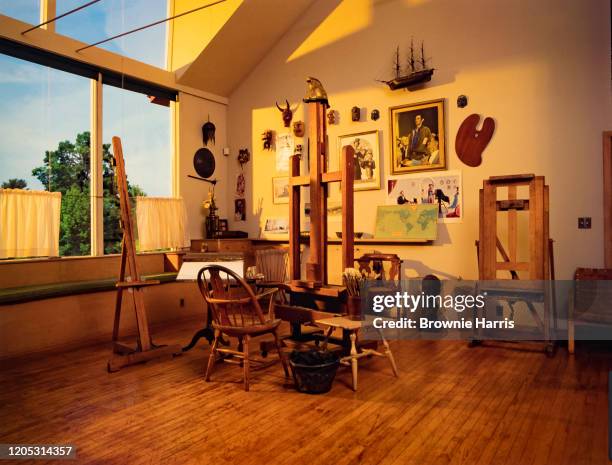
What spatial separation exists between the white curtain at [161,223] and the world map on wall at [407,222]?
9.99 feet

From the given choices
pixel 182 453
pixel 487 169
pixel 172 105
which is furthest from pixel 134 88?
pixel 182 453

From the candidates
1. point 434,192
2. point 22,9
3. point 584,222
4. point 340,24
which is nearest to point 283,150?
point 340,24

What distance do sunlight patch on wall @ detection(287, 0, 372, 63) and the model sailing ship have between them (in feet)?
2.79

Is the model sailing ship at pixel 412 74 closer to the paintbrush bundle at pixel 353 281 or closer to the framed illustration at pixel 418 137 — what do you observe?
the framed illustration at pixel 418 137

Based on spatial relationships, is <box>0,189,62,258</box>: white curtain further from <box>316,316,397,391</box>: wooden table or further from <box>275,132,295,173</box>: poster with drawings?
<box>316,316,397,391</box>: wooden table

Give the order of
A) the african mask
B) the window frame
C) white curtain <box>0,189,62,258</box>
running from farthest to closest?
the african mask < the window frame < white curtain <box>0,189,62,258</box>

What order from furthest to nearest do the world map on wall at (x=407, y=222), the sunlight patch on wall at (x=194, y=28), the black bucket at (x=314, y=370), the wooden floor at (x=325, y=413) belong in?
1. the sunlight patch on wall at (x=194, y=28)
2. the world map on wall at (x=407, y=222)
3. the black bucket at (x=314, y=370)
4. the wooden floor at (x=325, y=413)

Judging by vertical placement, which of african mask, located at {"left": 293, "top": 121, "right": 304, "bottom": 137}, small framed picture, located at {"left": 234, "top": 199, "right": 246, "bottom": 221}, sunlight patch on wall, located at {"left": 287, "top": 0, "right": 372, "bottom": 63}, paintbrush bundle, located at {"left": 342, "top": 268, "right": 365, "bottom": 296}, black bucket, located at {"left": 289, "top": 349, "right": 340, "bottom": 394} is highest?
sunlight patch on wall, located at {"left": 287, "top": 0, "right": 372, "bottom": 63}

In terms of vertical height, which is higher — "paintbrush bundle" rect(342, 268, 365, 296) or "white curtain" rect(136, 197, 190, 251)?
"white curtain" rect(136, 197, 190, 251)

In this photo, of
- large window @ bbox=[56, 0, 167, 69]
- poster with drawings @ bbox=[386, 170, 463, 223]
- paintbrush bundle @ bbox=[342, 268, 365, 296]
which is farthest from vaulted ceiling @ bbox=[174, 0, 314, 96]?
paintbrush bundle @ bbox=[342, 268, 365, 296]

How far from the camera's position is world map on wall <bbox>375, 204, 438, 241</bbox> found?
19.7 ft

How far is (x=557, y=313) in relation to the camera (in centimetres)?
533

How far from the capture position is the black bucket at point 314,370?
3469 millimetres

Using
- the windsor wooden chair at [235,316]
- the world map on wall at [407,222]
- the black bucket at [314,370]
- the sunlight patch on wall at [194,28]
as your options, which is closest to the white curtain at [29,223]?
the windsor wooden chair at [235,316]
